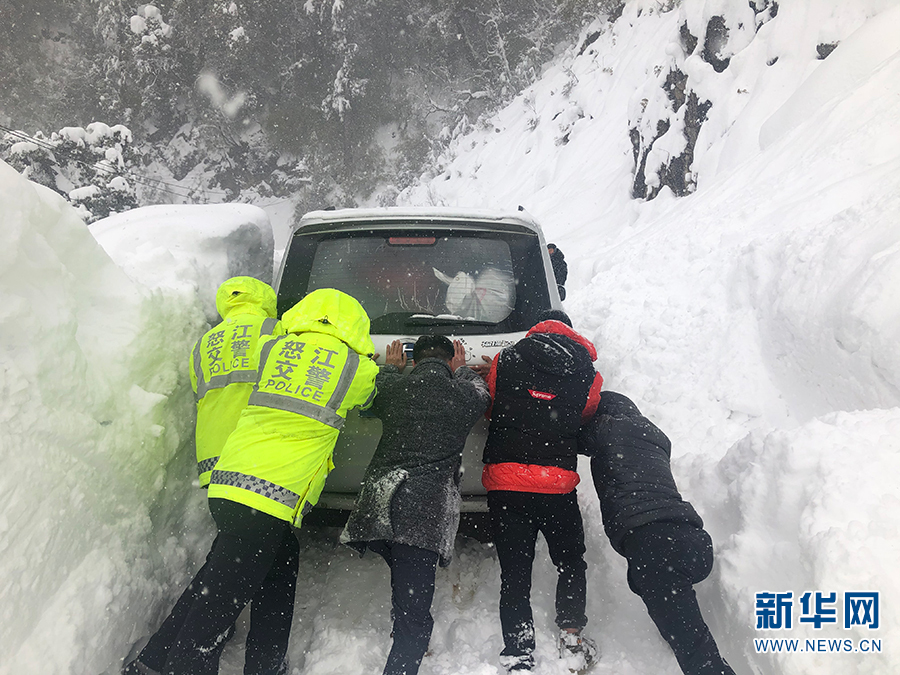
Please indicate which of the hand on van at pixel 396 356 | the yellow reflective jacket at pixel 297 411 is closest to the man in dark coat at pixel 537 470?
the hand on van at pixel 396 356

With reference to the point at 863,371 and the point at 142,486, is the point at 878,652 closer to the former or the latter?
the point at 863,371

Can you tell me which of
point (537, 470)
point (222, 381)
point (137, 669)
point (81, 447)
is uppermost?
point (222, 381)

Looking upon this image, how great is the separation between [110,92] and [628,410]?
1273 inches

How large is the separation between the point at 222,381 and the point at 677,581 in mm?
1963

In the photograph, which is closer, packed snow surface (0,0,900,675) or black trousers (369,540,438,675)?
packed snow surface (0,0,900,675)

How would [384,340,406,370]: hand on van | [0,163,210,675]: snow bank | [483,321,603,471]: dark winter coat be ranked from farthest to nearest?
[384,340,406,370]: hand on van < [483,321,603,471]: dark winter coat < [0,163,210,675]: snow bank

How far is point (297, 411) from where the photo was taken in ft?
6.36

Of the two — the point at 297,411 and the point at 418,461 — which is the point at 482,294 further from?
the point at 297,411

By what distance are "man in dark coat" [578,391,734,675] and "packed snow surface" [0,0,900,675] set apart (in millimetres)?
207

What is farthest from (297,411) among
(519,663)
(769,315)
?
(769,315)

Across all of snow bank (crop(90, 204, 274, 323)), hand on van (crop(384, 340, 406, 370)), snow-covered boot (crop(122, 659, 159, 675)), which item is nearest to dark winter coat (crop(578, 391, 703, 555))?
hand on van (crop(384, 340, 406, 370))

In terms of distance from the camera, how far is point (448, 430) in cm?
209

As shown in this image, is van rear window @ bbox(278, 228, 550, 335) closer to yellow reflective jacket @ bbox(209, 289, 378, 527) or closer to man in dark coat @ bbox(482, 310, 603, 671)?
man in dark coat @ bbox(482, 310, 603, 671)

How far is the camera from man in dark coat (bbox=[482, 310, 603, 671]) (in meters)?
2.18
